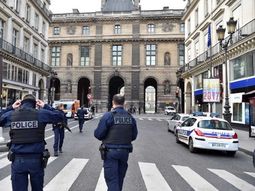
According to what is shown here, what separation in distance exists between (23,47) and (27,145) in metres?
31.1

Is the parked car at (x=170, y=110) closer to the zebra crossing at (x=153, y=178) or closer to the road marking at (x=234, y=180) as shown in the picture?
the zebra crossing at (x=153, y=178)

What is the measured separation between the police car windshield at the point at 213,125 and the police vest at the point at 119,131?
24.0 ft

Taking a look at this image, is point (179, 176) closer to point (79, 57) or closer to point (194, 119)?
point (194, 119)

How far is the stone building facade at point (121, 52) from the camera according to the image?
56625 mm


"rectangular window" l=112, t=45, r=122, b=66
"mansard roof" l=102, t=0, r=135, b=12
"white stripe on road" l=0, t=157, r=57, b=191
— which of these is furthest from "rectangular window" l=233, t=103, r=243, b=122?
"mansard roof" l=102, t=0, r=135, b=12

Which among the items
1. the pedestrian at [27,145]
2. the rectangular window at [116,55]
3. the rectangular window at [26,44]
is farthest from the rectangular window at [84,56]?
the pedestrian at [27,145]

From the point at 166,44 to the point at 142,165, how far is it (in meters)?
50.7

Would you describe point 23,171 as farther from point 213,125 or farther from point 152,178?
point 213,125

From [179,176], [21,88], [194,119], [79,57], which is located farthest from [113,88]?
[179,176]

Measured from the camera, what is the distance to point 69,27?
195 ft

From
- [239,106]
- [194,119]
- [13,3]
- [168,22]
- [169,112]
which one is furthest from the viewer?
[168,22]

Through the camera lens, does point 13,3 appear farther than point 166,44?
No

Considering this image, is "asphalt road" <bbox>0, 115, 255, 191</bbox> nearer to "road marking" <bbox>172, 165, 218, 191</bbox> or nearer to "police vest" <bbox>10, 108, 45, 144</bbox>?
"road marking" <bbox>172, 165, 218, 191</bbox>

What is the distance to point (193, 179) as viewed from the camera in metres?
6.88
